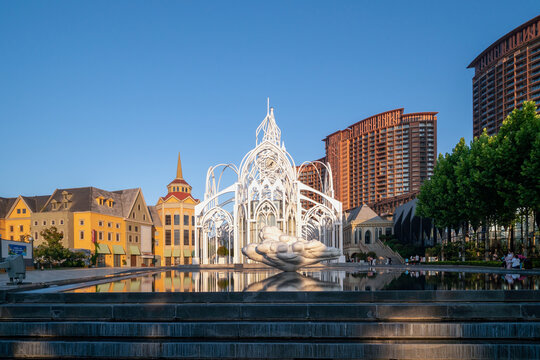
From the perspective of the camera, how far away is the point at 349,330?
34.5 feet

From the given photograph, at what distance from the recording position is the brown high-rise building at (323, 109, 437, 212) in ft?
490

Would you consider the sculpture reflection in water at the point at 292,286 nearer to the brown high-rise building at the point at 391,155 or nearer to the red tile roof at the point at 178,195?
the red tile roof at the point at 178,195

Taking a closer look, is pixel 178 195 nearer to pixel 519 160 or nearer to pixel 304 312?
pixel 519 160

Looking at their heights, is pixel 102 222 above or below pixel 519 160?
below

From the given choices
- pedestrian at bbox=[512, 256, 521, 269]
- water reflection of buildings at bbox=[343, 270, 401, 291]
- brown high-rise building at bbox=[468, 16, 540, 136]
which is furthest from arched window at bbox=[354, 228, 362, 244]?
water reflection of buildings at bbox=[343, 270, 401, 291]

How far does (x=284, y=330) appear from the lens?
1059cm

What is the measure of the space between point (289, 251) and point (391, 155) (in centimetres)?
13732

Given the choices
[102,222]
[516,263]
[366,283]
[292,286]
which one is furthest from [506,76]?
[292,286]

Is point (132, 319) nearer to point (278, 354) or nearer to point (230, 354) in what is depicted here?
point (230, 354)

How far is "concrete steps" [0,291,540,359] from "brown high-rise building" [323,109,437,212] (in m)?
138

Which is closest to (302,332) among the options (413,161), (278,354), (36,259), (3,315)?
(278,354)

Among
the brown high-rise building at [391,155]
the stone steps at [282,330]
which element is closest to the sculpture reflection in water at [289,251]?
the stone steps at [282,330]

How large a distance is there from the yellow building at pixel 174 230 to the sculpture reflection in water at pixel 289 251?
6395 cm

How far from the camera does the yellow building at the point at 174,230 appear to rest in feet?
274
